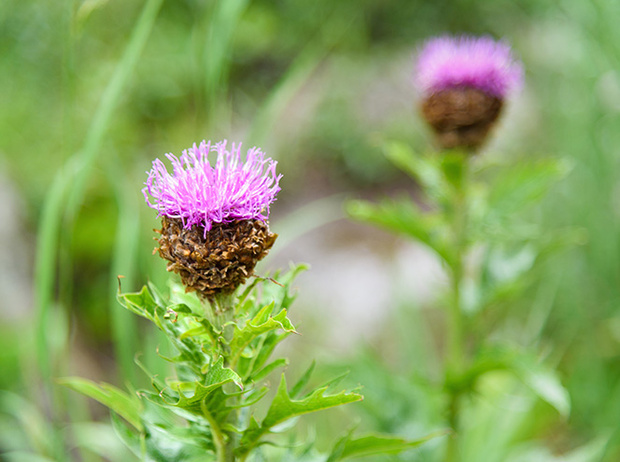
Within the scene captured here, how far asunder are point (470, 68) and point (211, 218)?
853 mm

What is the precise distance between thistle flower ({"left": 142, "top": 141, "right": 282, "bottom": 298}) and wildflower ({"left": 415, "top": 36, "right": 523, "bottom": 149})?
708 millimetres

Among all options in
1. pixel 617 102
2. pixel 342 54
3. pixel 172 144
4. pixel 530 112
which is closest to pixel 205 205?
pixel 617 102

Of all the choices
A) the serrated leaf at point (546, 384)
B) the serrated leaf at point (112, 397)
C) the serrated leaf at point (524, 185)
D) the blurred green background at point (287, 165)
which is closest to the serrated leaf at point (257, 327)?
the serrated leaf at point (112, 397)

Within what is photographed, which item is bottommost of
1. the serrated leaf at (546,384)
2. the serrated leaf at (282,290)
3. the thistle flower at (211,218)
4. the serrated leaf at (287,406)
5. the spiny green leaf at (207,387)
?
the serrated leaf at (287,406)

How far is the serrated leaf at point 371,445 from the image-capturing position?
2.76ft

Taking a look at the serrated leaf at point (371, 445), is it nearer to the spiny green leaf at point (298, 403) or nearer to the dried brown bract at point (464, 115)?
the spiny green leaf at point (298, 403)

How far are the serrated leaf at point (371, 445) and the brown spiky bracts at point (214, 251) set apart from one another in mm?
277

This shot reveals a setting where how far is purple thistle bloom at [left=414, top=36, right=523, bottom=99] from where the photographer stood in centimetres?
136

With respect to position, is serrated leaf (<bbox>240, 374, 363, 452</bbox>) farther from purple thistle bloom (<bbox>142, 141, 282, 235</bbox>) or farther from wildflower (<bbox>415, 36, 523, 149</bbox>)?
wildflower (<bbox>415, 36, 523, 149</bbox>)

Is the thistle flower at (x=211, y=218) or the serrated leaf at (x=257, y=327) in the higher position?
the thistle flower at (x=211, y=218)

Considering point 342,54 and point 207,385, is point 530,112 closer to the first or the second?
point 342,54

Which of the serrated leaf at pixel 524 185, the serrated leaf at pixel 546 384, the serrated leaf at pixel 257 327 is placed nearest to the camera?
the serrated leaf at pixel 257 327

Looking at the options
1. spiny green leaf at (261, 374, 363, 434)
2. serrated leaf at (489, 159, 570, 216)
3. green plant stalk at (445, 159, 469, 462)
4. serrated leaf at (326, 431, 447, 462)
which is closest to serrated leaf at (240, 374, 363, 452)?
spiny green leaf at (261, 374, 363, 434)

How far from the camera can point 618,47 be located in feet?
5.40
